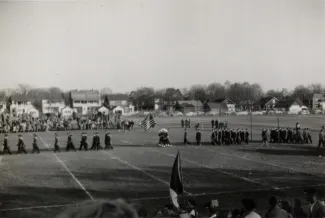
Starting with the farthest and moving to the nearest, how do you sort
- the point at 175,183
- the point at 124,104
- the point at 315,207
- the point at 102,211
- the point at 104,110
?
1. the point at 104,110
2. the point at 124,104
3. the point at 175,183
4. the point at 315,207
5. the point at 102,211

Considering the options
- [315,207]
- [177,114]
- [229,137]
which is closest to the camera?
[315,207]

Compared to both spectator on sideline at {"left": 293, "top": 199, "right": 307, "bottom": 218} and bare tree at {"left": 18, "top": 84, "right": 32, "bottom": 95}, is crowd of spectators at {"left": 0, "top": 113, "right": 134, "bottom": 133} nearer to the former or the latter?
bare tree at {"left": 18, "top": 84, "right": 32, "bottom": 95}

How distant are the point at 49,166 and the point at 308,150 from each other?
9302mm

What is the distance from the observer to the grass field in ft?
21.6

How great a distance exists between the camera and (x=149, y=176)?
330 inches

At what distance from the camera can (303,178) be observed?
26.9 ft

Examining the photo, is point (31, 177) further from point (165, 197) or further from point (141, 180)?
point (165, 197)

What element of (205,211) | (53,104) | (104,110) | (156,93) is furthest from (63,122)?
(205,211)

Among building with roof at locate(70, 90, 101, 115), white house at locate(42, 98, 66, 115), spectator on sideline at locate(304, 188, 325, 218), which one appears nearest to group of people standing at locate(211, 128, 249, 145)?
building with roof at locate(70, 90, 101, 115)

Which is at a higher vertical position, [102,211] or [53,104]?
[53,104]

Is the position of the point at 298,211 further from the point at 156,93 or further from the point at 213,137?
the point at 213,137

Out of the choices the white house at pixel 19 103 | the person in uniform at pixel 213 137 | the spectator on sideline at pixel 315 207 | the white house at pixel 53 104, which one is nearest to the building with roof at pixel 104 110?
the white house at pixel 53 104

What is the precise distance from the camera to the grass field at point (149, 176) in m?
6.59

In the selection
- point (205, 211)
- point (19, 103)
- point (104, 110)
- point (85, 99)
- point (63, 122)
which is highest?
point (85, 99)
